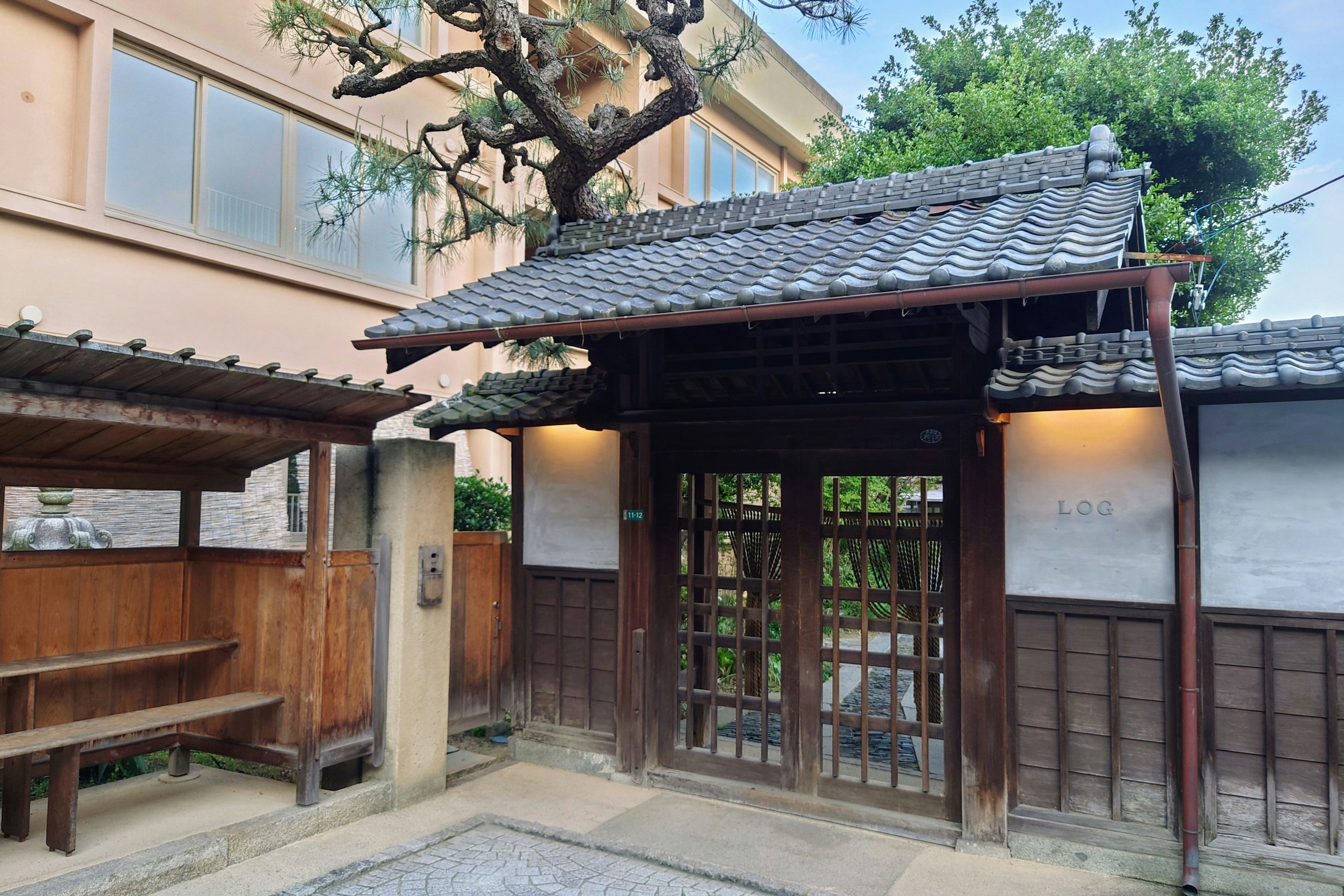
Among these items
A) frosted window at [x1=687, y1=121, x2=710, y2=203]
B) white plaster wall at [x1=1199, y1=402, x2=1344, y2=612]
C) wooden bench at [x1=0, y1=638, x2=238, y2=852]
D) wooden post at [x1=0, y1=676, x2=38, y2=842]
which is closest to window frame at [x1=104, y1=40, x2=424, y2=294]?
wooden bench at [x1=0, y1=638, x2=238, y2=852]

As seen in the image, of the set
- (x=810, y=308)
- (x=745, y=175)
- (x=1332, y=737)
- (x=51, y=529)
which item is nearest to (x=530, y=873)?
(x=810, y=308)

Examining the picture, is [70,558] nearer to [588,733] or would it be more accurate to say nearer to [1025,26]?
[588,733]

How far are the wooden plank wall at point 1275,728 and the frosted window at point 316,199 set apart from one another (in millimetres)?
10346

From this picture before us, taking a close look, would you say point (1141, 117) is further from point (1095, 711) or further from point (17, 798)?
point (17, 798)

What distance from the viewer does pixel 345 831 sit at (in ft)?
18.0

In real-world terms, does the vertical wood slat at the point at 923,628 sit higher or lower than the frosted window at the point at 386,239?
lower

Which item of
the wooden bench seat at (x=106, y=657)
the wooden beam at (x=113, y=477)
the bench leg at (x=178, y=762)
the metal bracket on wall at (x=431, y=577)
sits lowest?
the bench leg at (x=178, y=762)

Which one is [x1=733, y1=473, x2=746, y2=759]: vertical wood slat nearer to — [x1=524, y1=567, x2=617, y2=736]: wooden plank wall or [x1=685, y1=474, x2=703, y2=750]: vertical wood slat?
[x1=685, y1=474, x2=703, y2=750]: vertical wood slat

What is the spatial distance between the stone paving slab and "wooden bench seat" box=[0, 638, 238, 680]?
187cm

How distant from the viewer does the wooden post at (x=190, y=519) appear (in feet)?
20.8

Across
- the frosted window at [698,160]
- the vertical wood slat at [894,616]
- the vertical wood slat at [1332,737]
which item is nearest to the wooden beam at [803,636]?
the vertical wood slat at [894,616]

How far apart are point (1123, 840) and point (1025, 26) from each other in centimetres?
1592

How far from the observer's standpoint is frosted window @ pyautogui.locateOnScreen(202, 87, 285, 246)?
1014 centimetres

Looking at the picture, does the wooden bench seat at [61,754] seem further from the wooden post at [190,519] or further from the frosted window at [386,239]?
the frosted window at [386,239]
